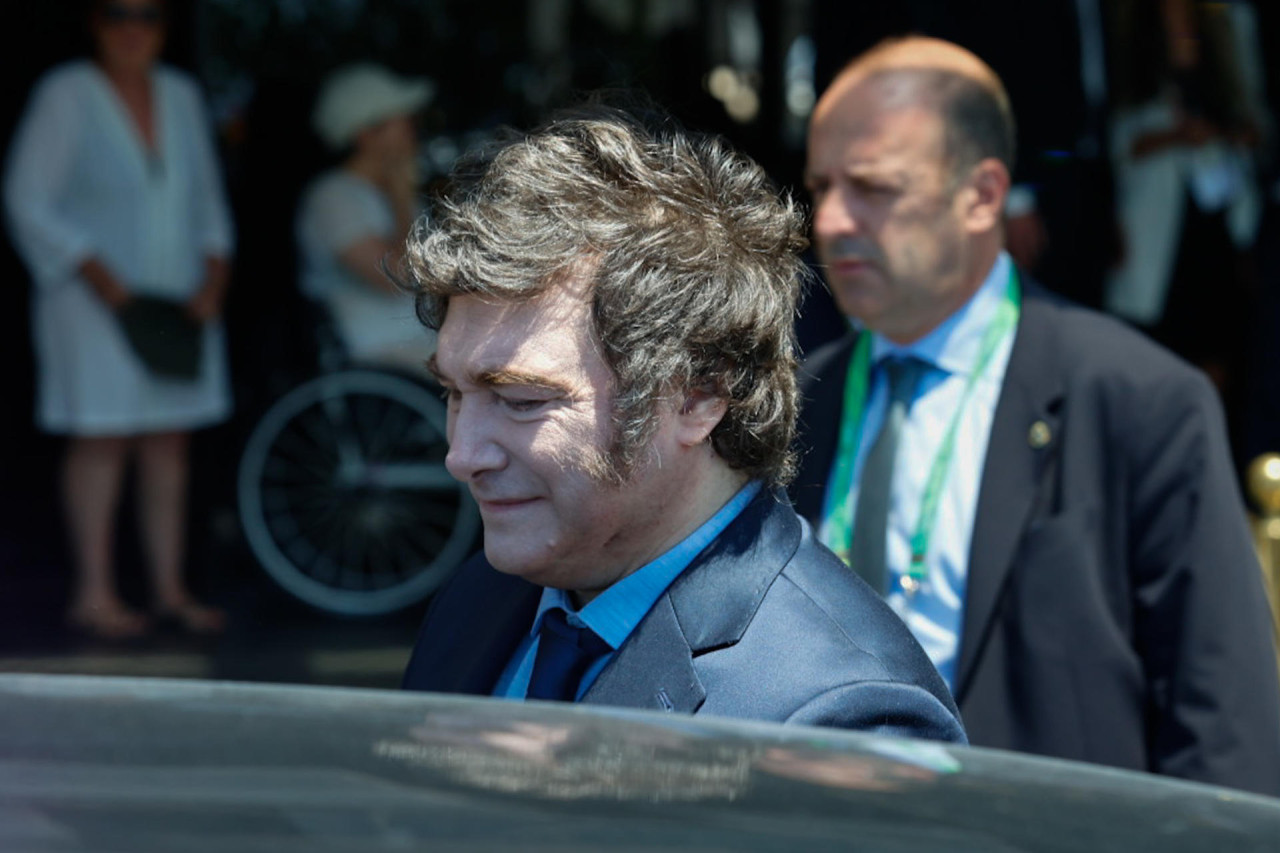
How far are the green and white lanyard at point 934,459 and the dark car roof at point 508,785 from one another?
1.57 m

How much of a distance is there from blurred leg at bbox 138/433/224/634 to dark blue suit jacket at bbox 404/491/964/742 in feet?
13.7

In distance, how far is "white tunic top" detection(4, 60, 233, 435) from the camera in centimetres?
559

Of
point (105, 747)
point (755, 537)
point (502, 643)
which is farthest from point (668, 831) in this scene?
point (502, 643)

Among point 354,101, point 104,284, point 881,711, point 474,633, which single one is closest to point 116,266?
point 104,284

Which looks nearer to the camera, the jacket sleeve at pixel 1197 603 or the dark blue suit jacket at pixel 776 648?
the dark blue suit jacket at pixel 776 648

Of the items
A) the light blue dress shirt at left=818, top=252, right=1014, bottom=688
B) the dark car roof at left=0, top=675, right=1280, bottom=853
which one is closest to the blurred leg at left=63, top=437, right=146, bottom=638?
the light blue dress shirt at left=818, top=252, right=1014, bottom=688

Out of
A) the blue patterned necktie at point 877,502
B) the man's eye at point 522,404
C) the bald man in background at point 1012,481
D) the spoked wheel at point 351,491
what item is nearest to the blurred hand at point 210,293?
the spoked wheel at point 351,491

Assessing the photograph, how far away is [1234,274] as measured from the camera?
6273 millimetres

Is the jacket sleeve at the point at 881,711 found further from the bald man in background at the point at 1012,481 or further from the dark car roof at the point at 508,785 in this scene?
the bald man in background at the point at 1012,481

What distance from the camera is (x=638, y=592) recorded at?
198 centimetres

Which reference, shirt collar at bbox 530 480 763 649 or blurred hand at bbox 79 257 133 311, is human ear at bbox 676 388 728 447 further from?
blurred hand at bbox 79 257 133 311

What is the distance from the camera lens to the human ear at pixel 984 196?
10.3 feet

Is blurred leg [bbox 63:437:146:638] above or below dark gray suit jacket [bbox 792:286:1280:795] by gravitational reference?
below

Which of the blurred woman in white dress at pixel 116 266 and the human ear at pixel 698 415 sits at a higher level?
the human ear at pixel 698 415
